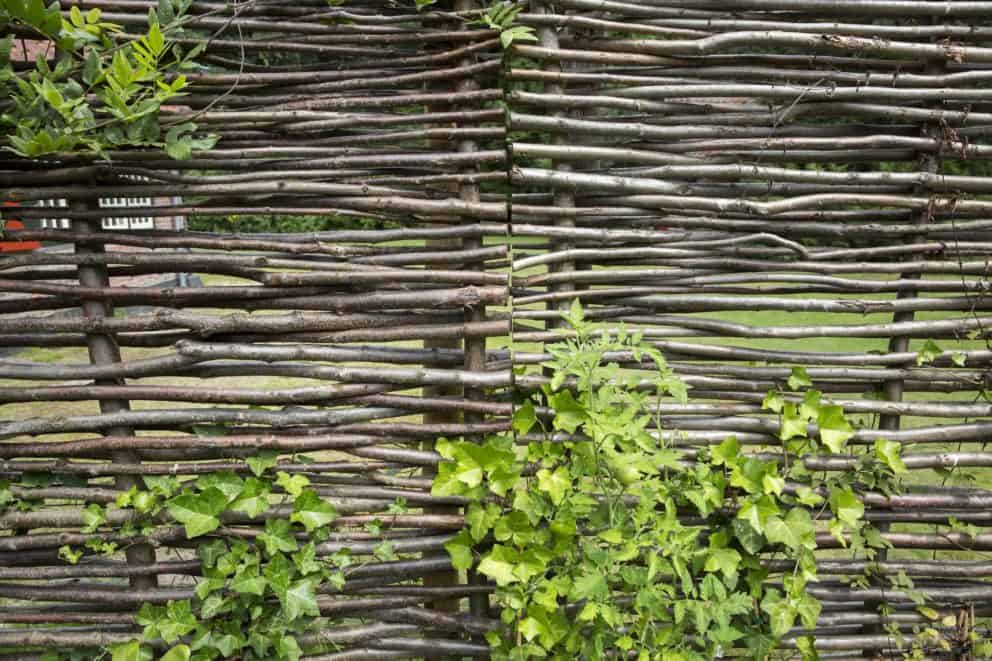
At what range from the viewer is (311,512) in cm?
205

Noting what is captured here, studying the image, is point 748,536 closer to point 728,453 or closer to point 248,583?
point 728,453

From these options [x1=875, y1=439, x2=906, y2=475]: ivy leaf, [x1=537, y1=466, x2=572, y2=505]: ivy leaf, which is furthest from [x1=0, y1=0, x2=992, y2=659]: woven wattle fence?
[x1=537, y1=466, x2=572, y2=505]: ivy leaf

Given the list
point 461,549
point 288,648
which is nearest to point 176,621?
point 288,648

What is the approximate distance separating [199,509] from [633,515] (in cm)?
124

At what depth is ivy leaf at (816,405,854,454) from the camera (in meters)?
2.11

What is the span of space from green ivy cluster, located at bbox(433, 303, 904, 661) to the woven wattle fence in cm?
12

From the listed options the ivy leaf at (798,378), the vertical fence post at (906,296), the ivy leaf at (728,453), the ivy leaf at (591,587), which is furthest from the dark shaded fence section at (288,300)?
the vertical fence post at (906,296)

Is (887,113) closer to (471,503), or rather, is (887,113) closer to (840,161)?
(840,161)

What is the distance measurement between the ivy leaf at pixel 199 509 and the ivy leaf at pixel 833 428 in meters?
1.78

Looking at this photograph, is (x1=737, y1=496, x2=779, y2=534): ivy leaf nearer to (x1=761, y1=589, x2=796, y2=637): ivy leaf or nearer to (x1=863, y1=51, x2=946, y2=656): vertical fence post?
(x1=761, y1=589, x2=796, y2=637): ivy leaf

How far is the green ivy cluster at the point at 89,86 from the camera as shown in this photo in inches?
72.6

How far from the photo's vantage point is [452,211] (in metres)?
2.09

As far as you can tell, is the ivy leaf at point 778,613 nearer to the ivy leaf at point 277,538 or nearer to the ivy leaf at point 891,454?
the ivy leaf at point 891,454

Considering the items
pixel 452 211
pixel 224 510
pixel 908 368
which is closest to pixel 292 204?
pixel 452 211
